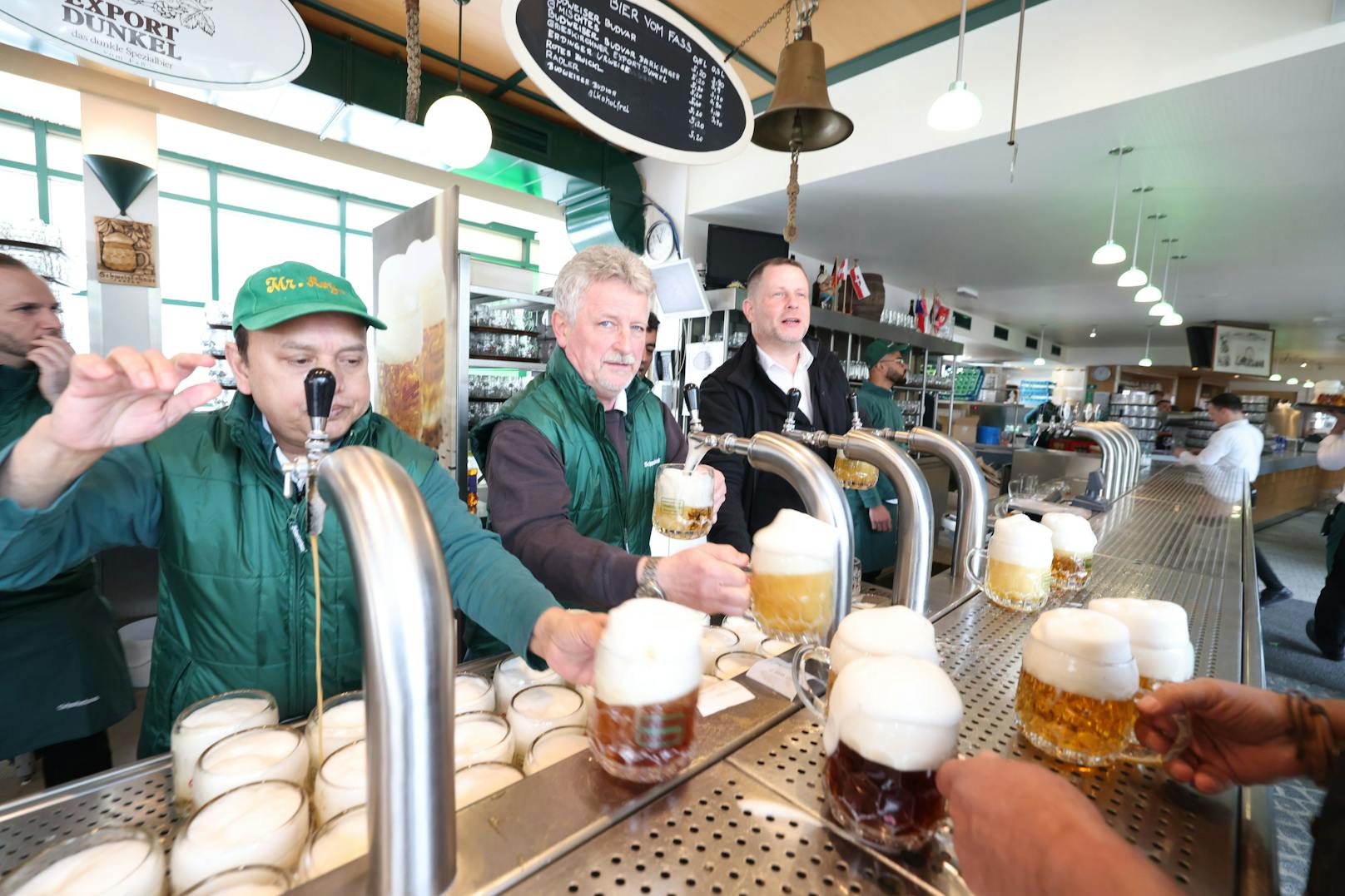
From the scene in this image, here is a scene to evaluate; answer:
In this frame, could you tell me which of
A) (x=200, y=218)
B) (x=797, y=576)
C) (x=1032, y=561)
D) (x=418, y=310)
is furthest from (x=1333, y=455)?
(x=200, y=218)

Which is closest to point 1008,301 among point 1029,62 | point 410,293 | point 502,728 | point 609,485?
point 1029,62

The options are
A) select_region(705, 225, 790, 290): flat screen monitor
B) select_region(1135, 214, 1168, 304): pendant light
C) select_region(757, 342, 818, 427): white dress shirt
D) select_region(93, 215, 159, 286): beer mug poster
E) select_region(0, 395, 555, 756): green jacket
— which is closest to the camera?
select_region(0, 395, 555, 756): green jacket

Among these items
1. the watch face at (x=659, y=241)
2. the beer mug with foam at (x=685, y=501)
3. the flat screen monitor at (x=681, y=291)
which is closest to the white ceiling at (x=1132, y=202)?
the watch face at (x=659, y=241)

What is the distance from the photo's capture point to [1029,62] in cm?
409

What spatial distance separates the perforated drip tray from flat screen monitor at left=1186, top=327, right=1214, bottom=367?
15.6 metres

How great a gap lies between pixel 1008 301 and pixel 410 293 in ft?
35.0

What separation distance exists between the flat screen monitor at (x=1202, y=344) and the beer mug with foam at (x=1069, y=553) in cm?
1447

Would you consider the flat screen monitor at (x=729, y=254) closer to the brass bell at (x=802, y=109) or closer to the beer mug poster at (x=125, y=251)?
the brass bell at (x=802, y=109)

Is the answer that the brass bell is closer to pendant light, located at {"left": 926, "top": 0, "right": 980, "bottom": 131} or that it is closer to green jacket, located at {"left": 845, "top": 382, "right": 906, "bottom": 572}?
pendant light, located at {"left": 926, "top": 0, "right": 980, "bottom": 131}

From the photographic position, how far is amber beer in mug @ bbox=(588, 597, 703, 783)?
659 millimetres

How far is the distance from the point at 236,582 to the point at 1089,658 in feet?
4.87

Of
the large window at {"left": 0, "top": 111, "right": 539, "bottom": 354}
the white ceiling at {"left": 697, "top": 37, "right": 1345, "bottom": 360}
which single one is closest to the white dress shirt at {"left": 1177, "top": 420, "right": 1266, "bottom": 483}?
the white ceiling at {"left": 697, "top": 37, "right": 1345, "bottom": 360}

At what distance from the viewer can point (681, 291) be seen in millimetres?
5801

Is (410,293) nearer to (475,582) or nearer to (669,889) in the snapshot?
(475,582)
